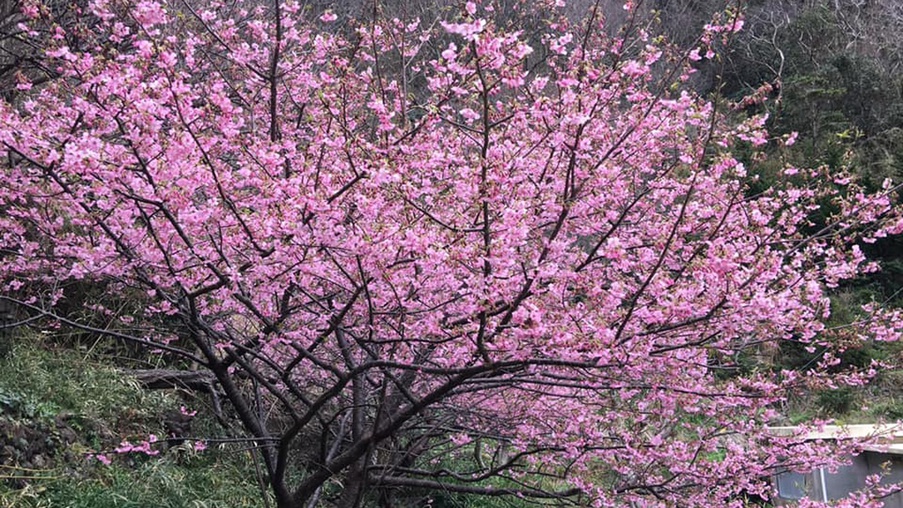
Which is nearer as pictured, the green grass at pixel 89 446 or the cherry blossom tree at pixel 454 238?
the cherry blossom tree at pixel 454 238

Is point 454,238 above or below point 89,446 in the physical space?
above

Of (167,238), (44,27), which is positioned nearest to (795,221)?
(167,238)

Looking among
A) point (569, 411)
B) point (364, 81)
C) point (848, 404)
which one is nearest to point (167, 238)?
point (364, 81)

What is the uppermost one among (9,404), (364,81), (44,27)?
(44,27)

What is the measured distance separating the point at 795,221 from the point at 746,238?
0.43 m

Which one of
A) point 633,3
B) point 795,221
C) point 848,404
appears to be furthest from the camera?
point 848,404

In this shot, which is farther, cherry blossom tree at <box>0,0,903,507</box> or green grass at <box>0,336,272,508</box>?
green grass at <box>0,336,272,508</box>

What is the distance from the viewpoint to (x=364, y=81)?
13.0 feet

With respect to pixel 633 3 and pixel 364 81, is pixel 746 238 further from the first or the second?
pixel 364 81

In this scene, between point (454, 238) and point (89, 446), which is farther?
point (89, 446)

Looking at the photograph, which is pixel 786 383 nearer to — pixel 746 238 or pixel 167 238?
pixel 746 238

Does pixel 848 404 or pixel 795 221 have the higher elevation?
pixel 848 404

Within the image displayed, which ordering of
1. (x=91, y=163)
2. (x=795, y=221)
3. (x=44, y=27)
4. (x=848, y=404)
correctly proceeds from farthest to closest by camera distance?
(x=848, y=404), (x=44, y=27), (x=795, y=221), (x=91, y=163)

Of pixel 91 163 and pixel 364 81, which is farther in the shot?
pixel 364 81
